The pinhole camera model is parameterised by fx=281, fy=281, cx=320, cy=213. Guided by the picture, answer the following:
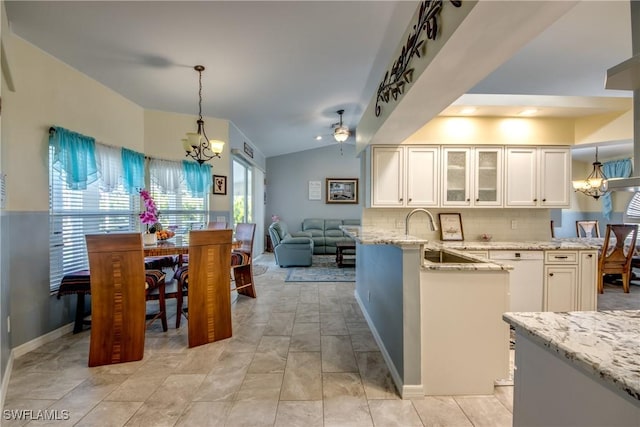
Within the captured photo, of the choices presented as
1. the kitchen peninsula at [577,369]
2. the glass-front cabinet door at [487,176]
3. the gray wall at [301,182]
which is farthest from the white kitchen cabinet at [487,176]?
the gray wall at [301,182]

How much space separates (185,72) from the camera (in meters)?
3.06

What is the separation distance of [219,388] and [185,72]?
3.06 meters

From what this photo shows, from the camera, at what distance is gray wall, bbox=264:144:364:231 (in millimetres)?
8172

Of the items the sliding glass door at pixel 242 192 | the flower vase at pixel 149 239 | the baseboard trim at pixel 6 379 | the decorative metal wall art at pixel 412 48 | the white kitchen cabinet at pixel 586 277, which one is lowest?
the baseboard trim at pixel 6 379

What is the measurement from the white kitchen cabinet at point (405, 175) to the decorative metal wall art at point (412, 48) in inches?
37.0

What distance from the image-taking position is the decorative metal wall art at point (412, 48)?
55.7 inches

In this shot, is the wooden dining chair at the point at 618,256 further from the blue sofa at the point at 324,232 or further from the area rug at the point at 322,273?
the blue sofa at the point at 324,232

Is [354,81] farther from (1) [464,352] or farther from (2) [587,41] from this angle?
(1) [464,352]

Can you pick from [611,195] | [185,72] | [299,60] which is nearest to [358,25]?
[299,60]

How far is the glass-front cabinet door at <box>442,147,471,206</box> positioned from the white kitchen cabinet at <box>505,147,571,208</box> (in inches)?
18.5

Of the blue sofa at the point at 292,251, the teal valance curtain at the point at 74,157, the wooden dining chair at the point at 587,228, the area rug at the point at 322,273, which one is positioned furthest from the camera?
the blue sofa at the point at 292,251

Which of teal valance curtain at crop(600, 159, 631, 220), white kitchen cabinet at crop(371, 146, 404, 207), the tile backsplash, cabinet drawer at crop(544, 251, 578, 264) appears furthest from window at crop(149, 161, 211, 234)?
teal valance curtain at crop(600, 159, 631, 220)

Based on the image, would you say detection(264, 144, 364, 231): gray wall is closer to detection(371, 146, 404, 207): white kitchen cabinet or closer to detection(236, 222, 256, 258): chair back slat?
detection(236, 222, 256, 258): chair back slat

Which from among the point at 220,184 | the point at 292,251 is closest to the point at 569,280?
the point at 292,251
